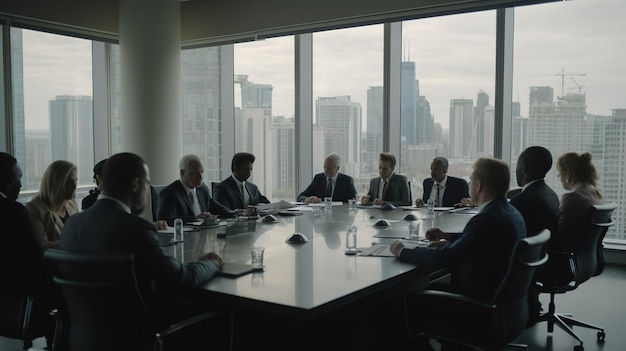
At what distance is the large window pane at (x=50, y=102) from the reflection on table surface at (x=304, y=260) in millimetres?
4465

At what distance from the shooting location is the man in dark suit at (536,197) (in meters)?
4.25

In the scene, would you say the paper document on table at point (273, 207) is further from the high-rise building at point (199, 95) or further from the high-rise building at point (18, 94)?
the high-rise building at point (199, 95)

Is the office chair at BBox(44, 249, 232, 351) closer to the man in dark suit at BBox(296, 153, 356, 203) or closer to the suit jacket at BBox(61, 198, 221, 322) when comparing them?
the suit jacket at BBox(61, 198, 221, 322)

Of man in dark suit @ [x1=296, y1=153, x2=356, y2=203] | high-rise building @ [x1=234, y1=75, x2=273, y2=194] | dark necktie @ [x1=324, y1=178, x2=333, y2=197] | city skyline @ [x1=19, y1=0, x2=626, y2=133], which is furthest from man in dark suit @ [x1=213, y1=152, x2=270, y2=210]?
high-rise building @ [x1=234, y1=75, x2=273, y2=194]

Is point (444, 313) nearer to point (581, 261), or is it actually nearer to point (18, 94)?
point (581, 261)

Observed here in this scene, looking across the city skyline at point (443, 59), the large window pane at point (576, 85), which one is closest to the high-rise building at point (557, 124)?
the large window pane at point (576, 85)

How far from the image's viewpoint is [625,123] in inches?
280

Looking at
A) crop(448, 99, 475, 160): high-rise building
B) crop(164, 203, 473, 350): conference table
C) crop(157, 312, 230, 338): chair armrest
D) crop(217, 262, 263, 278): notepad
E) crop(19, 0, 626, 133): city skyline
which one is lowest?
crop(157, 312, 230, 338): chair armrest

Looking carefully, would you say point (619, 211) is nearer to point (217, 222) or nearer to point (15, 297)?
point (217, 222)

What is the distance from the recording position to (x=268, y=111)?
379 inches

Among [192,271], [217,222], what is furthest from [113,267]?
[217,222]

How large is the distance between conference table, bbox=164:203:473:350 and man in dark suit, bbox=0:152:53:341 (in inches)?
31.0

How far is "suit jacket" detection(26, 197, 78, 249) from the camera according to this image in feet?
11.9

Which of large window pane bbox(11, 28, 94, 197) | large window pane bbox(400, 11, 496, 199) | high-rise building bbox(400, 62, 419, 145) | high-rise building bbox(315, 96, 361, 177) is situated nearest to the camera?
large window pane bbox(400, 11, 496, 199)
